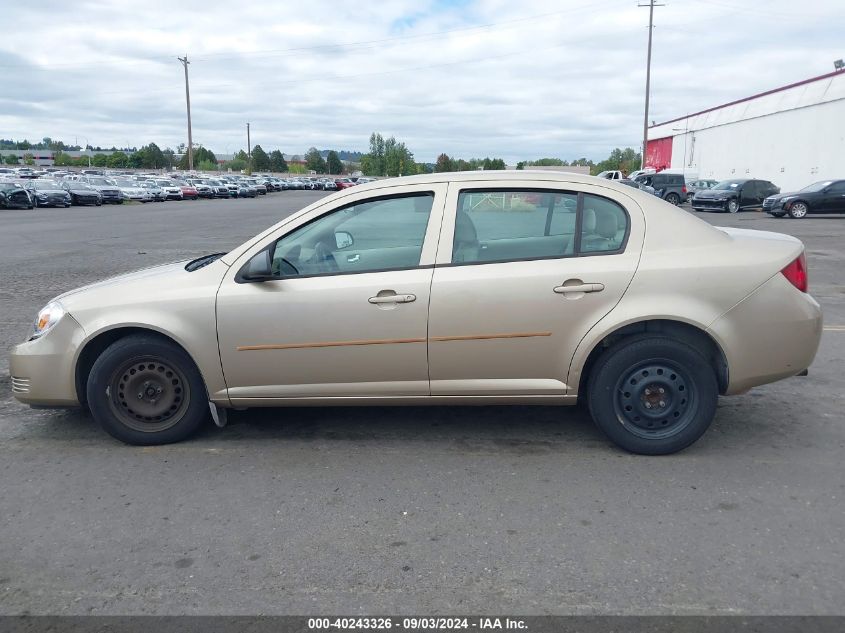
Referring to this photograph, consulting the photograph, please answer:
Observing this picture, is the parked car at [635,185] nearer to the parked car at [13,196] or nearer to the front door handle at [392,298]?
the front door handle at [392,298]

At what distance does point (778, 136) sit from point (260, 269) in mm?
45603

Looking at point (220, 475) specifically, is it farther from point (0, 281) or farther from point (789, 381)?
point (0, 281)

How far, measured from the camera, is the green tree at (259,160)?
495ft

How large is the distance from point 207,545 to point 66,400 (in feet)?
6.00

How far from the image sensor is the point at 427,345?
14.2 feet

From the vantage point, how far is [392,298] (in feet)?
14.1

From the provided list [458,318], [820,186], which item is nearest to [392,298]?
[458,318]

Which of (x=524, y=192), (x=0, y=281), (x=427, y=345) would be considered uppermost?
(x=524, y=192)

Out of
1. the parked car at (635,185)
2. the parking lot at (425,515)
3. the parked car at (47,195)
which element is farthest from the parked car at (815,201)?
the parked car at (47,195)

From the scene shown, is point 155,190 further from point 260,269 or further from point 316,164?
point 316,164

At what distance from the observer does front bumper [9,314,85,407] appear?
4551mm

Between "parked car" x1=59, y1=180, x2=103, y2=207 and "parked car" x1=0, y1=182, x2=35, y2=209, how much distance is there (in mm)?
4992

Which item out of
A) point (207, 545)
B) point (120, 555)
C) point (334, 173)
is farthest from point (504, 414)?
point (334, 173)

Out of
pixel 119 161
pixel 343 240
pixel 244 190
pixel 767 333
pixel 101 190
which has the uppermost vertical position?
pixel 119 161
